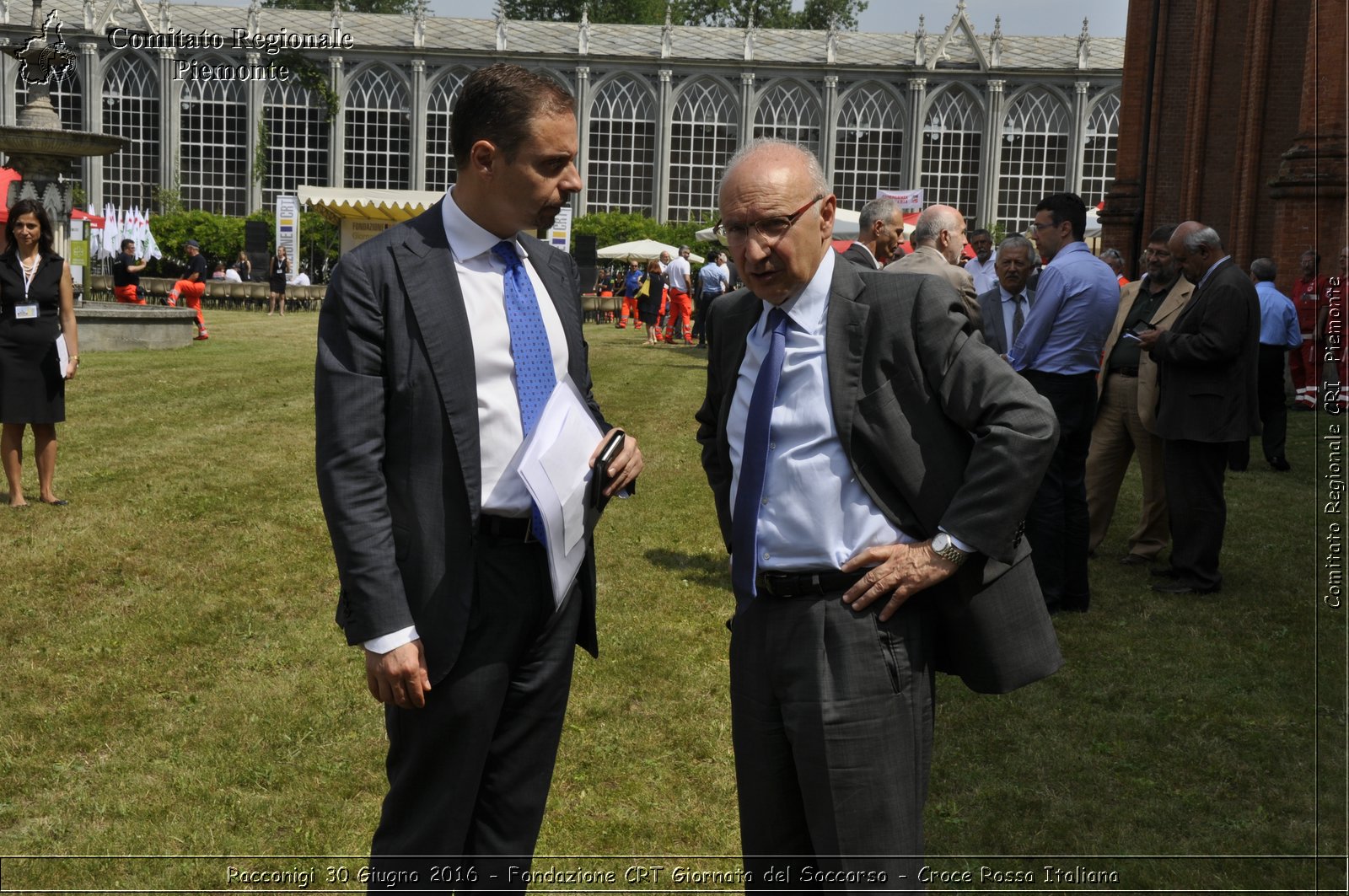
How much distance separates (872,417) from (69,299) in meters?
7.72

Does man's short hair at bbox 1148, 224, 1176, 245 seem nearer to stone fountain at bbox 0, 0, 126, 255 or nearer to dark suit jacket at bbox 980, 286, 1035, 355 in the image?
dark suit jacket at bbox 980, 286, 1035, 355

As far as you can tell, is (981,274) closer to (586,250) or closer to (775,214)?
(775,214)

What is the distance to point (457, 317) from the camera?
2701 millimetres

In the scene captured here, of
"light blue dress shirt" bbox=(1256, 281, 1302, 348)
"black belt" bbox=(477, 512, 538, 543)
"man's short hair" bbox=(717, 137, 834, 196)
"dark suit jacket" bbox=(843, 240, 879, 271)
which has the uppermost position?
"man's short hair" bbox=(717, 137, 834, 196)

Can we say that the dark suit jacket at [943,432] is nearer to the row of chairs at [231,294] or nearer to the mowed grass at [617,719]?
the mowed grass at [617,719]

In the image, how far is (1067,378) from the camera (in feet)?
23.0

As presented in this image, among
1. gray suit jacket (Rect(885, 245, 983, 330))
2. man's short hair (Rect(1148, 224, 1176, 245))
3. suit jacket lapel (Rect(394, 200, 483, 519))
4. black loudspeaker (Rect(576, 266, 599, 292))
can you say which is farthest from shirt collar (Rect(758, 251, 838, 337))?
black loudspeaker (Rect(576, 266, 599, 292))

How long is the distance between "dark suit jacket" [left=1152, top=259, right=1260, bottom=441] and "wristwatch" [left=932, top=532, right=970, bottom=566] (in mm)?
5350

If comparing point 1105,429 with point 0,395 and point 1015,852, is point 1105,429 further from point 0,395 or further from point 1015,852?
point 0,395

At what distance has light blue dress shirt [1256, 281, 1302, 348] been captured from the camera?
12.5 metres

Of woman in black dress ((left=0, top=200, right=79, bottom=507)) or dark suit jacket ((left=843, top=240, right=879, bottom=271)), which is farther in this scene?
woman in black dress ((left=0, top=200, right=79, bottom=507))

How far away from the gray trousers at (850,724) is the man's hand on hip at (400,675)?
29.2 inches

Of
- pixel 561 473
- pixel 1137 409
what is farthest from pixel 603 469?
pixel 1137 409

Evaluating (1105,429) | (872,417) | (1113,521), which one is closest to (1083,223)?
(1105,429)
